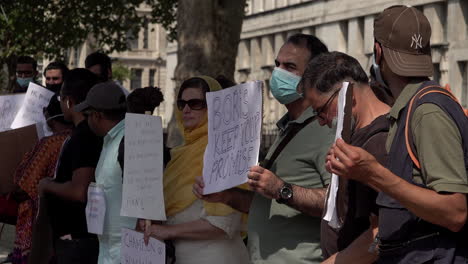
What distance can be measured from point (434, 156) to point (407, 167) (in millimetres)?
169

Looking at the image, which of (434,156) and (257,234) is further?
(257,234)

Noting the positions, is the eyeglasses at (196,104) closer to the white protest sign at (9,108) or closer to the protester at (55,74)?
the white protest sign at (9,108)

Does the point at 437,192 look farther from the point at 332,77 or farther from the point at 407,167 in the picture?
the point at 332,77

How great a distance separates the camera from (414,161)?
4.09 metres

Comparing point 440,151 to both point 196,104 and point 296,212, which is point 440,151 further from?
point 196,104

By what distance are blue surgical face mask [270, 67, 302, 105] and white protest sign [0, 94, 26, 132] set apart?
495 cm

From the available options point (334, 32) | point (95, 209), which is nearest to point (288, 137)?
point (95, 209)

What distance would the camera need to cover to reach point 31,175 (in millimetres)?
7887

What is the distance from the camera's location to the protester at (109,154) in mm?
6629

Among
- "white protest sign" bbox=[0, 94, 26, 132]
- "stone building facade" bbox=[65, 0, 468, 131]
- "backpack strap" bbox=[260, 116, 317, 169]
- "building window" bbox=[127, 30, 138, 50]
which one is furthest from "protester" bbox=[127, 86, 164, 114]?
"stone building facade" bbox=[65, 0, 468, 131]

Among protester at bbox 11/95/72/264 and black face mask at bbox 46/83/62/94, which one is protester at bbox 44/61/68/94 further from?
protester at bbox 11/95/72/264

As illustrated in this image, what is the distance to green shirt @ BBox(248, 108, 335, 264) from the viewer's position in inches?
212

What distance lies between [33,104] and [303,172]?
4.85m

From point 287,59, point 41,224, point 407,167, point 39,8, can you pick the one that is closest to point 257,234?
point 287,59
